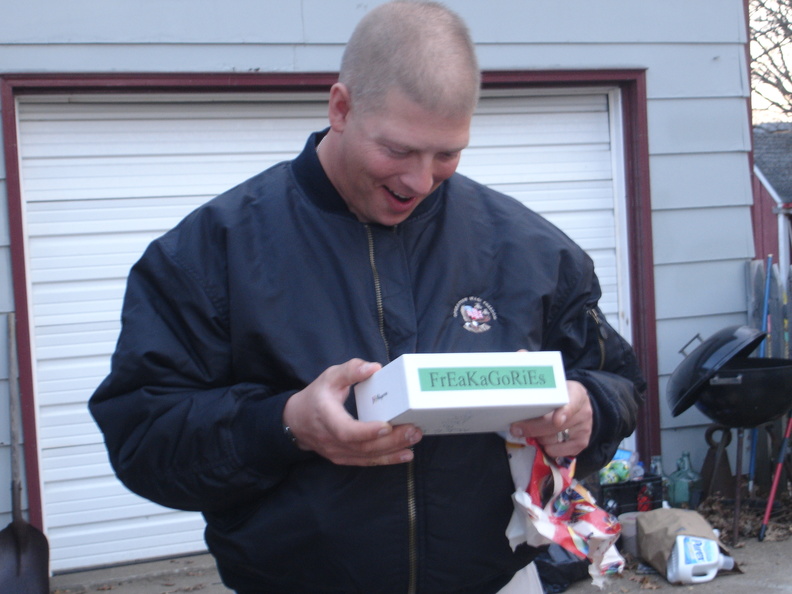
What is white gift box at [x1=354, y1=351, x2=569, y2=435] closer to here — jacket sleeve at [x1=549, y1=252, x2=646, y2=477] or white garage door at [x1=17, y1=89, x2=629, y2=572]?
jacket sleeve at [x1=549, y1=252, x2=646, y2=477]

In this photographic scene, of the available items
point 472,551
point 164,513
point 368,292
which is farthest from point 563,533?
point 164,513

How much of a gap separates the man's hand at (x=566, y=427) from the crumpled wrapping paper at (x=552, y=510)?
4 cm

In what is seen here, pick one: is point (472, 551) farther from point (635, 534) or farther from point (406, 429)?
point (635, 534)

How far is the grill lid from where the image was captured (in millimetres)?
4715

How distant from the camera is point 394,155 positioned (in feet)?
5.36

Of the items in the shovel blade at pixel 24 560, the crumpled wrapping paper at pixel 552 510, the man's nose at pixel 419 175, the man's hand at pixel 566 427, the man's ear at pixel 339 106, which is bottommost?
the shovel blade at pixel 24 560

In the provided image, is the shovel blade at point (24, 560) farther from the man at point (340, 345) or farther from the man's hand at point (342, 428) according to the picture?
the man's hand at point (342, 428)

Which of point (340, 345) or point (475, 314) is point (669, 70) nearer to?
point (475, 314)

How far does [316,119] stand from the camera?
16.6 ft

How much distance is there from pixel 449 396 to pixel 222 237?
55 cm

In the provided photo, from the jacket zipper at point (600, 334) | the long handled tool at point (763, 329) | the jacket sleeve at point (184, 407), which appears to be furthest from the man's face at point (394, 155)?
the long handled tool at point (763, 329)

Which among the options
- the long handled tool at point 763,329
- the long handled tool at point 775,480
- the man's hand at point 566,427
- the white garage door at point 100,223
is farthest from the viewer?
the long handled tool at point 763,329

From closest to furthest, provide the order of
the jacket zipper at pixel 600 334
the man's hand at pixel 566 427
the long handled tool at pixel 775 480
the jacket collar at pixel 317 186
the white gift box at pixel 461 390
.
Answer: the white gift box at pixel 461 390, the man's hand at pixel 566 427, the jacket collar at pixel 317 186, the jacket zipper at pixel 600 334, the long handled tool at pixel 775 480

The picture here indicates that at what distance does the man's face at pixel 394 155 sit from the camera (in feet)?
5.27
